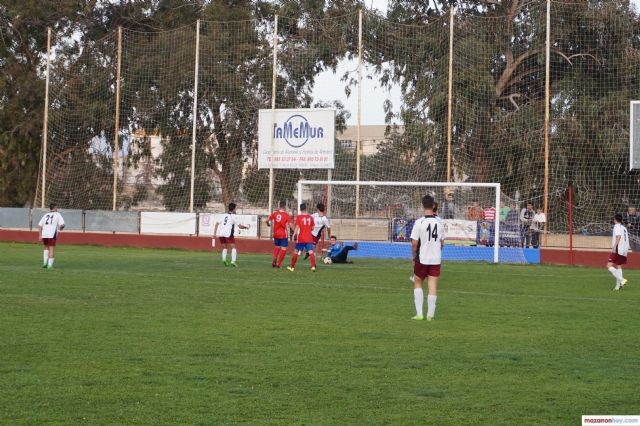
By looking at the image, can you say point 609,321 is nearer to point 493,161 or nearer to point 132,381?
point 132,381

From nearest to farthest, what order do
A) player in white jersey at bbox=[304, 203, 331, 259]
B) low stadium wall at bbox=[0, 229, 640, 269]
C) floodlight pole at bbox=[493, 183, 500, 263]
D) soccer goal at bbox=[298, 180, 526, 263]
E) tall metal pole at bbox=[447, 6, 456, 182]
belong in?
player in white jersey at bbox=[304, 203, 331, 259] → floodlight pole at bbox=[493, 183, 500, 263] → low stadium wall at bbox=[0, 229, 640, 269] → soccer goal at bbox=[298, 180, 526, 263] → tall metal pole at bbox=[447, 6, 456, 182]

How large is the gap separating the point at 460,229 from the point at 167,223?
13.2 meters

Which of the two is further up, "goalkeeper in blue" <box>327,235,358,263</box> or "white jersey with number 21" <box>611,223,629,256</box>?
"white jersey with number 21" <box>611,223,629,256</box>

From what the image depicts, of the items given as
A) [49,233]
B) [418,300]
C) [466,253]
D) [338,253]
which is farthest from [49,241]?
[466,253]

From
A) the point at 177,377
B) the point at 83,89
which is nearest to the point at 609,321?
the point at 177,377

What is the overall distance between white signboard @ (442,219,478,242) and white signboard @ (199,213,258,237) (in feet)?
28.3

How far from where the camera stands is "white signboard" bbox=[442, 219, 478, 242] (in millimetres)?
37031

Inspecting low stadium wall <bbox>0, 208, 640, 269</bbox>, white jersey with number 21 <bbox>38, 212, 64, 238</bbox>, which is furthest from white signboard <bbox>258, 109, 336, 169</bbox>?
white jersey with number 21 <bbox>38, 212, 64, 238</bbox>

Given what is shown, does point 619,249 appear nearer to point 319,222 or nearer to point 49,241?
point 319,222

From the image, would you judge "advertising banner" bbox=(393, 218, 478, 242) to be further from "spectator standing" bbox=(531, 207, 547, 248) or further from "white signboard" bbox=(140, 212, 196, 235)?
"white signboard" bbox=(140, 212, 196, 235)

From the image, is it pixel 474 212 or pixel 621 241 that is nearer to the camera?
pixel 621 241

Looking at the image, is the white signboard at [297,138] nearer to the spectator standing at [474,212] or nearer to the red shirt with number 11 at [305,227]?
the spectator standing at [474,212]

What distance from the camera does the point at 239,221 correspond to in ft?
140

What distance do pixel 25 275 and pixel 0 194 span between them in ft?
128
